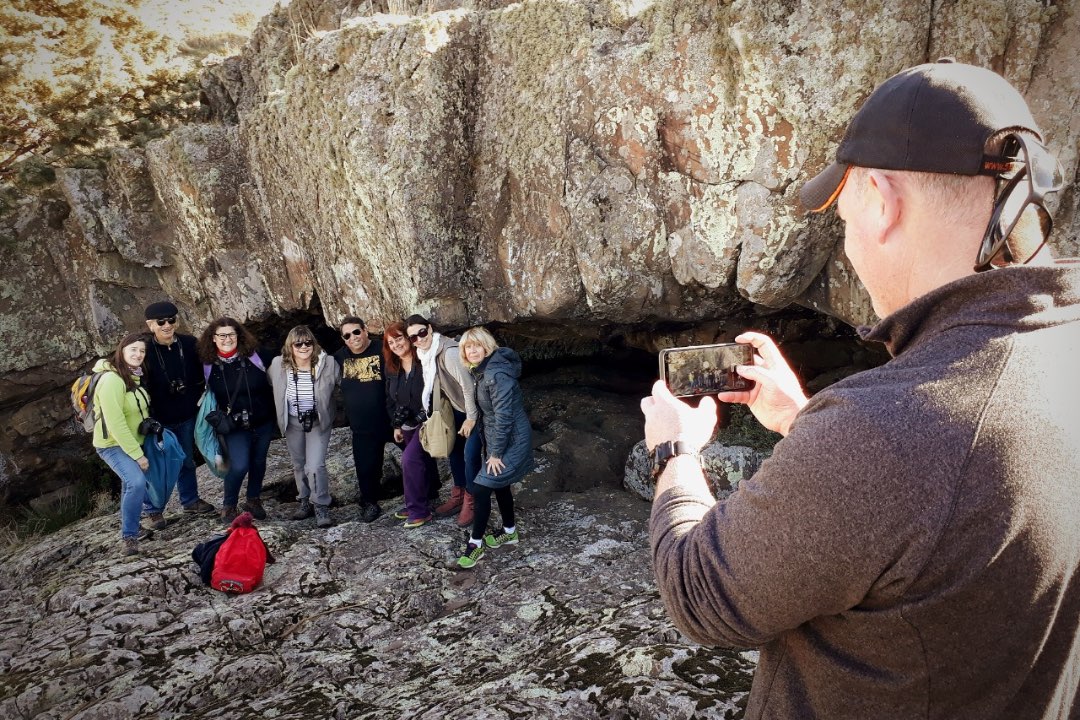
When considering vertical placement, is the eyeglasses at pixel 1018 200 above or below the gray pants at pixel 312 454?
above

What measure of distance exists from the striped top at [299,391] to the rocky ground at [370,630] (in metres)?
1.22

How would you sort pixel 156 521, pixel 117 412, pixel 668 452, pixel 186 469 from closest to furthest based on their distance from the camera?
1. pixel 668 452
2. pixel 117 412
3. pixel 156 521
4. pixel 186 469

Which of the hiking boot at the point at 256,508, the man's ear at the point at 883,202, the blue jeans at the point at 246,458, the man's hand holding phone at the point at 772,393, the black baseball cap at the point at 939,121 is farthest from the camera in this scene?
the hiking boot at the point at 256,508

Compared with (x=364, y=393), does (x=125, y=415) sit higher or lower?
higher

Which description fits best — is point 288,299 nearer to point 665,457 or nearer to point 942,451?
point 665,457

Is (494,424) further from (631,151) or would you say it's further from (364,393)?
(631,151)

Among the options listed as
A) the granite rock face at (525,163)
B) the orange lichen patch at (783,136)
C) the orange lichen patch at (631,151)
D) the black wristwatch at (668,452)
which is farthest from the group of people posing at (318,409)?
the black wristwatch at (668,452)

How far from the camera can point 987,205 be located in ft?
3.54

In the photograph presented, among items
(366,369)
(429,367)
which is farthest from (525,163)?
(366,369)

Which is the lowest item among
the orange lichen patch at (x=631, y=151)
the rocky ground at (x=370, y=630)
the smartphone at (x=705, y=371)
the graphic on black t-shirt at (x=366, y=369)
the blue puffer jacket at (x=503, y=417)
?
the rocky ground at (x=370, y=630)

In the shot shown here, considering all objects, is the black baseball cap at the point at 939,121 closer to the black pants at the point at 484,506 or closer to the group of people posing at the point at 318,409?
the group of people posing at the point at 318,409

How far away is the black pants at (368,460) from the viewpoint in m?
6.70

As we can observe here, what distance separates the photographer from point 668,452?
4.94 feet

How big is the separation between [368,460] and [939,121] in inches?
251
